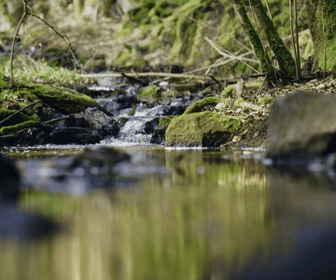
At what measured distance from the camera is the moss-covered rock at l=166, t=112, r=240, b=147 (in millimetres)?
5555

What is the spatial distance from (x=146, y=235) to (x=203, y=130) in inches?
180

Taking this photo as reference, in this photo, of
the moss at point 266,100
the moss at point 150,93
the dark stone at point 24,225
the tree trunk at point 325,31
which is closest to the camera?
the dark stone at point 24,225

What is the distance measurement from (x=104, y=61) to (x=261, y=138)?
16.4 m

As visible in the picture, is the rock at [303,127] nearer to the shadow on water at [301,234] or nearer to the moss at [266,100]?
the shadow on water at [301,234]

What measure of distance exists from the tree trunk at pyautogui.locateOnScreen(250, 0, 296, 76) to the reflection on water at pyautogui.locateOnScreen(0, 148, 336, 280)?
243 inches

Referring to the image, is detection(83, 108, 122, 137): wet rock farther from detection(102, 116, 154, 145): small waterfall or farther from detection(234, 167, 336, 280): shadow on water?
detection(234, 167, 336, 280): shadow on water

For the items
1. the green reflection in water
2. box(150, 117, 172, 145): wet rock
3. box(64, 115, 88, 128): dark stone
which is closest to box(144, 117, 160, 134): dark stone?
box(150, 117, 172, 145): wet rock

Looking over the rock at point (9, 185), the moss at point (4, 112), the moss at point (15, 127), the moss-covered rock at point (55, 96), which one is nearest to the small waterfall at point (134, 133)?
the moss-covered rock at point (55, 96)

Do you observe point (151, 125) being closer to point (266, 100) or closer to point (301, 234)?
point (266, 100)

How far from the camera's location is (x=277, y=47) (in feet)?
25.2

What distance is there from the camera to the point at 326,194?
1.74 meters

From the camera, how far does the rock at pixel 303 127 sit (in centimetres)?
289

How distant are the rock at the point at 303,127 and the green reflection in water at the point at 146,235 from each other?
1214 millimetres

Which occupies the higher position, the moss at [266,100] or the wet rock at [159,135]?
the moss at [266,100]
